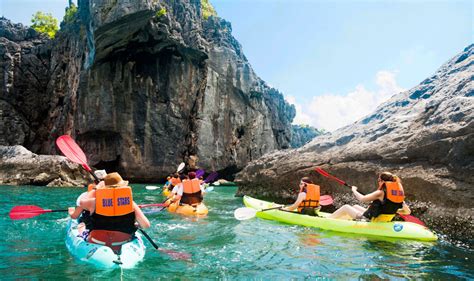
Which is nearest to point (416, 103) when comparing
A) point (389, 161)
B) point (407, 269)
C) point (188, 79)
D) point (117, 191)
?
point (389, 161)

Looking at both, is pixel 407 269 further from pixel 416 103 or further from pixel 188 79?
pixel 188 79

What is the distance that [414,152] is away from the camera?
8367 mm

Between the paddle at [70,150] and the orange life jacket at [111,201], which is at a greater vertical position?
the paddle at [70,150]

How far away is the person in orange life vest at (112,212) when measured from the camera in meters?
4.32

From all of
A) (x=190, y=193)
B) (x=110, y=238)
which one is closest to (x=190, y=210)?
(x=190, y=193)

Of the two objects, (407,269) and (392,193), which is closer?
(407,269)

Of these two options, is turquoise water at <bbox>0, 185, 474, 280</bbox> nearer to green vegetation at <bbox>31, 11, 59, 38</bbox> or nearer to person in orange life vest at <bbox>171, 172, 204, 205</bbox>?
person in orange life vest at <bbox>171, 172, 204, 205</bbox>

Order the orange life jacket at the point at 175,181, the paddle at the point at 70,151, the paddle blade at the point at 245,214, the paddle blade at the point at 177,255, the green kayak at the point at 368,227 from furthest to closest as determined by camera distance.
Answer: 1. the orange life jacket at the point at 175,181
2. the paddle blade at the point at 245,214
3. the paddle at the point at 70,151
4. the green kayak at the point at 368,227
5. the paddle blade at the point at 177,255

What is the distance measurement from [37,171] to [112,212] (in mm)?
17145

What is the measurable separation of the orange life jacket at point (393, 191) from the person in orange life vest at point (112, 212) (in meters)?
4.60

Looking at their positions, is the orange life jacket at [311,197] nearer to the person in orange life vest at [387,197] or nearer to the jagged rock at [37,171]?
the person in orange life vest at [387,197]

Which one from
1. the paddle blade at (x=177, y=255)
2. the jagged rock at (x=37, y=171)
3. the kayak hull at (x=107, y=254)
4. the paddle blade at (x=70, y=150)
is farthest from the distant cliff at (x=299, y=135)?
the kayak hull at (x=107, y=254)

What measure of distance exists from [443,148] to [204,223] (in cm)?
597

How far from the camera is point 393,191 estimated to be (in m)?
6.47
